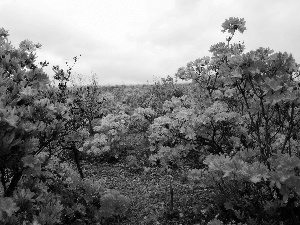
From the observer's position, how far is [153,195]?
764 centimetres

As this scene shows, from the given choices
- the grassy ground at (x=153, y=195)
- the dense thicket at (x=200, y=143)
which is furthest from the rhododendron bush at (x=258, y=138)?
the grassy ground at (x=153, y=195)

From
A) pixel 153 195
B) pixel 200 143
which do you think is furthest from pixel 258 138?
pixel 153 195

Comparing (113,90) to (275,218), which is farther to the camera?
(113,90)

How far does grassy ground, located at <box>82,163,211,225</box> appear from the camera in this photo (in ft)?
21.1

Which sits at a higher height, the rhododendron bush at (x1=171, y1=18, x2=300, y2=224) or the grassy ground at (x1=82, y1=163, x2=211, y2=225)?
the rhododendron bush at (x1=171, y1=18, x2=300, y2=224)

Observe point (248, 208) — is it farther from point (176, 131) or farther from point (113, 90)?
point (113, 90)

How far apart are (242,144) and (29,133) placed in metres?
4.04

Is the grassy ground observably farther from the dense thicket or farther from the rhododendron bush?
the rhododendron bush

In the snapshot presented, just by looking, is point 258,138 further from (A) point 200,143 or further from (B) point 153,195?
(B) point 153,195

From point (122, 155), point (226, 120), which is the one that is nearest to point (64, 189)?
point (226, 120)

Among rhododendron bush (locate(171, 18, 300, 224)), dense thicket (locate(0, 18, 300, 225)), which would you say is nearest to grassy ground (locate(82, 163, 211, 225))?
dense thicket (locate(0, 18, 300, 225))

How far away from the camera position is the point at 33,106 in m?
3.79

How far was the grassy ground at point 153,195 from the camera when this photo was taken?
21.1 feet

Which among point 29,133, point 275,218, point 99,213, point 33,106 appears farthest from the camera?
point 99,213
